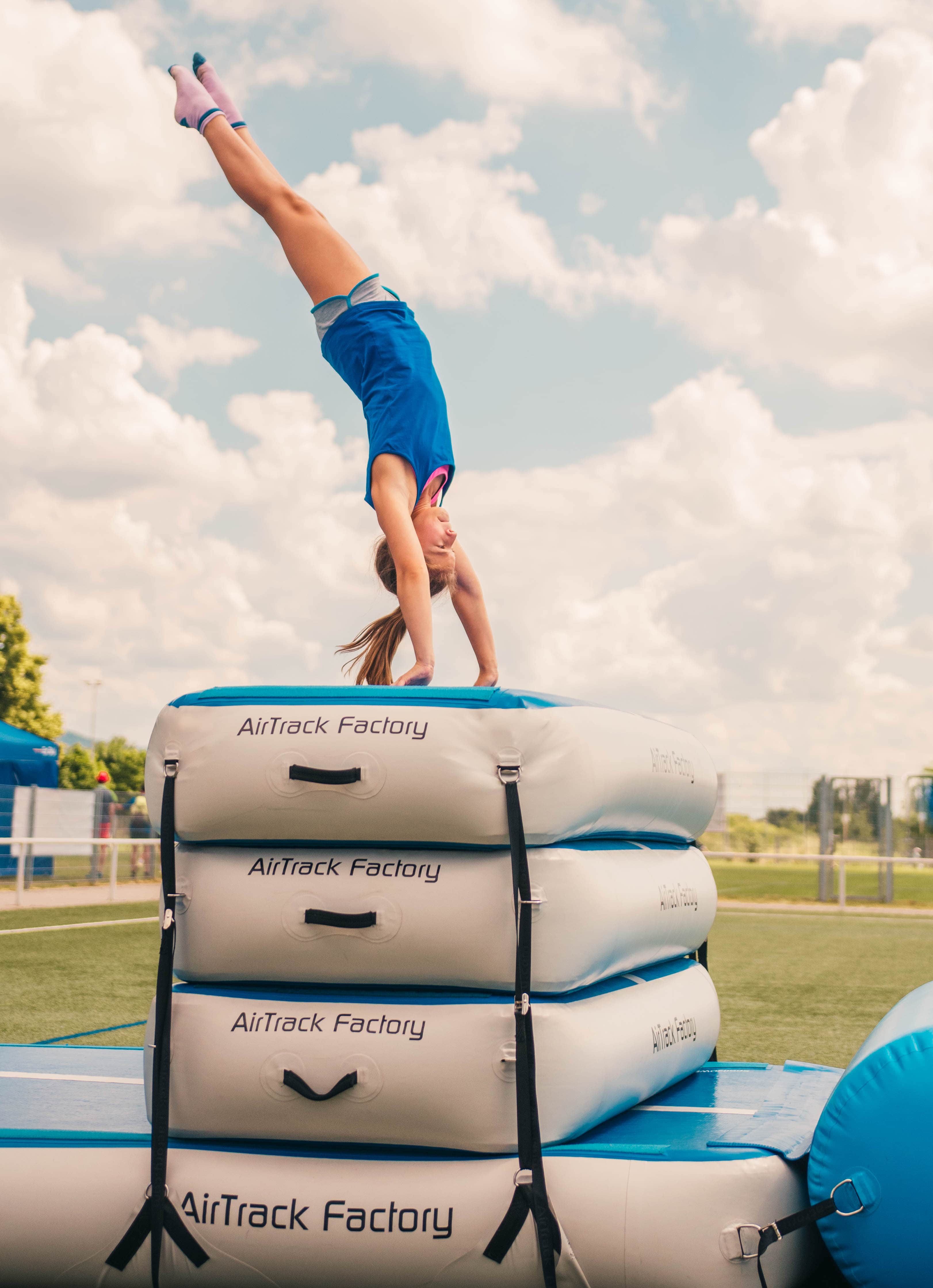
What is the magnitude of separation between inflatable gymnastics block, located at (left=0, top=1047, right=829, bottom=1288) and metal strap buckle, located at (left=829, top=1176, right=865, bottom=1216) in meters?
0.11

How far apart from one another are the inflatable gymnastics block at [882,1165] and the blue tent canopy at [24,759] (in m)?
13.5

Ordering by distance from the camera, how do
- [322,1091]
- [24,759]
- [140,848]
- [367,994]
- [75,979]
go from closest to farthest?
[322,1091]
[367,994]
[75,979]
[24,759]
[140,848]

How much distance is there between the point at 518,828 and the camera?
1.88m

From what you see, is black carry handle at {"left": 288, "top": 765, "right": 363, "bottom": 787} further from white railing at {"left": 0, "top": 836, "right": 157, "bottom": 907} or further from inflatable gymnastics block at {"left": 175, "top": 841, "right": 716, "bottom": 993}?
white railing at {"left": 0, "top": 836, "right": 157, "bottom": 907}

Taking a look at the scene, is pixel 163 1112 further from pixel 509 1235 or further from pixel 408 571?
pixel 408 571

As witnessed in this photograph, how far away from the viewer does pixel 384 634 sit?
9.49 feet

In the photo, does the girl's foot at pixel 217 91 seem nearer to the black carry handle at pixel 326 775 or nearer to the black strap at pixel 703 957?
the black carry handle at pixel 326 775

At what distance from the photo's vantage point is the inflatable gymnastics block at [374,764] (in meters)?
1.89

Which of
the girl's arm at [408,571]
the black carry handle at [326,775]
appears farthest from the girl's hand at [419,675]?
the black carry handle at [326,775]

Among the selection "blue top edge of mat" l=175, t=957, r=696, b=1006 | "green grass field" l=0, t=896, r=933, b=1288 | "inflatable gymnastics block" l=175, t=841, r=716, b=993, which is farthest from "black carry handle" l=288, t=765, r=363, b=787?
"green grass field" l=0, t=896, r=933, b=1288

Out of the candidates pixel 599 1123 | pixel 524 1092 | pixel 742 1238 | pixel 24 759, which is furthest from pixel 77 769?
pixel 742 1238

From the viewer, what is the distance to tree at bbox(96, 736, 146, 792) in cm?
4091

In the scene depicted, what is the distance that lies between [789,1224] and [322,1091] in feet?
2.47

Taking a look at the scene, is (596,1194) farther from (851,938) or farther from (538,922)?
(851,938)
